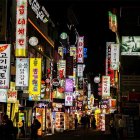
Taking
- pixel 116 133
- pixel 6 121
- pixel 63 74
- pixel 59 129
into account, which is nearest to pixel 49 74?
pixel 63 74

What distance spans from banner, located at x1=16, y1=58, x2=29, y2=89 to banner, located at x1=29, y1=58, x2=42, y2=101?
95.3 inches

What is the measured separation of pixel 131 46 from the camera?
3997 cm

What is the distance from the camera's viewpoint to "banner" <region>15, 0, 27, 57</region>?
1163 inches

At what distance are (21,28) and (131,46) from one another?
44.5ft

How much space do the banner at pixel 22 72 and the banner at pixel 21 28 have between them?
92 cm

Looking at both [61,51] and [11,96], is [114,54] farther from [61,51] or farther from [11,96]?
[11,96]

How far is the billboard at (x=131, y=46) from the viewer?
3911 cm

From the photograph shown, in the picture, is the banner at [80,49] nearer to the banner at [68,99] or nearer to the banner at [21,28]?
the banner at [68,99]

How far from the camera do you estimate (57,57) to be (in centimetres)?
5812

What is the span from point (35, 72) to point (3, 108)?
3714 mm

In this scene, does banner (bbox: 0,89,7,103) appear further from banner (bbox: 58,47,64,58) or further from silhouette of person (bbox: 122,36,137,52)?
banner (bbox: 58,47,64,58)

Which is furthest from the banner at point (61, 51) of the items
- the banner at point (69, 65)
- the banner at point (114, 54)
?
the banner at point (114, 54)

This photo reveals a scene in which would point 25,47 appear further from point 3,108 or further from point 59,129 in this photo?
point 59,129

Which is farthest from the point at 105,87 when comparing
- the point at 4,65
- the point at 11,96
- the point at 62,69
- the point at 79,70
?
the point at 4,65
